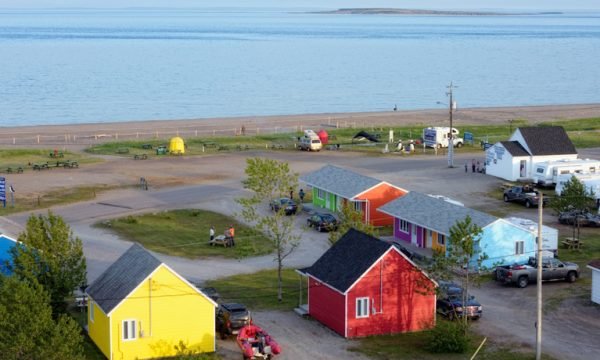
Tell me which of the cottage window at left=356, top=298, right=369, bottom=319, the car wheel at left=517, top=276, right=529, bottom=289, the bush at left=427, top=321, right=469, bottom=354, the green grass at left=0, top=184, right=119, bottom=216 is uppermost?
the green grass at left=0, top=184, right=119, bottom=216

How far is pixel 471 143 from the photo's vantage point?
87.2 m

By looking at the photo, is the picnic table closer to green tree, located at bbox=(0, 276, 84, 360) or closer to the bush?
the bush

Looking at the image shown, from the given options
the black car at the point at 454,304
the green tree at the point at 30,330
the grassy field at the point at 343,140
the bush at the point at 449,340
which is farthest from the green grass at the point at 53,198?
the bush at the point at 449,340

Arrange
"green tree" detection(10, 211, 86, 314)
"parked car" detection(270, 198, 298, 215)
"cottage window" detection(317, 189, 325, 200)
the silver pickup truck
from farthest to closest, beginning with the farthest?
"cottage window" detection(317, 189, 325, 200) < "parked car" detection(270, 198, 298, 215) < the silver pickup truck < "green tree" detection(10, 211, 86, 314)

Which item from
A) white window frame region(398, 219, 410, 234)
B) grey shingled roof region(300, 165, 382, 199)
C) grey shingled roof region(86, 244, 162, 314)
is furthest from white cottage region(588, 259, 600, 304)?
grey shingled roof region(300, 165, 382, 199)

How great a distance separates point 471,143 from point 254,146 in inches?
754

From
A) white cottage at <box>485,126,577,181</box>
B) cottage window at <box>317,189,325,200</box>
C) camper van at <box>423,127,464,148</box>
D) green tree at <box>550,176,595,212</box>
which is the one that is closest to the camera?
green tree at <box>550,176,595,212</box>

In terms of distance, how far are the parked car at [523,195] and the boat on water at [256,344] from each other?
2974 centimetres

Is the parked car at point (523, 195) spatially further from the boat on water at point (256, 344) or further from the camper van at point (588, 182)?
the boat on water at point (256, 344)

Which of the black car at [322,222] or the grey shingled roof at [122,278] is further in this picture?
the black car at [322,222]

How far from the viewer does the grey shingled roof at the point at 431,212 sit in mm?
47656

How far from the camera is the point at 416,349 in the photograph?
3531cm

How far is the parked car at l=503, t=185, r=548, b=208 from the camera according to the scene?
59.7m

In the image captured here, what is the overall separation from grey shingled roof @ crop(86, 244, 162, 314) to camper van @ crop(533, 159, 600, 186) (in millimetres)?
37484
